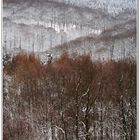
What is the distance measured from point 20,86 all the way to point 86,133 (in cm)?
38

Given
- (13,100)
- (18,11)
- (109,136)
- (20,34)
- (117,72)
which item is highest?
(18,11)

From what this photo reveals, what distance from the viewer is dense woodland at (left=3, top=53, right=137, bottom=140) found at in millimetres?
1510

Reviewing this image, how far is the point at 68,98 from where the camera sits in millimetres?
1527

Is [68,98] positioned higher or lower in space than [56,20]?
lower

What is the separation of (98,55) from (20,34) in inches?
14.8

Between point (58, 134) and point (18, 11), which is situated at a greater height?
point (18, 11)

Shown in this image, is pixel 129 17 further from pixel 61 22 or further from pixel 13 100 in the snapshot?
pixel 13 100

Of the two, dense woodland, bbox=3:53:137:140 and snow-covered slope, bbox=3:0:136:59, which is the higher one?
snow-covered slope, bbox=3:0:136:59

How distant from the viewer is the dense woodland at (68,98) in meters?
1.51

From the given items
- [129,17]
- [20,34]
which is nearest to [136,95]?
[129,17]

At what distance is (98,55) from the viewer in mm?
1537

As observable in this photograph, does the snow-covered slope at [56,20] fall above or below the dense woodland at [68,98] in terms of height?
above

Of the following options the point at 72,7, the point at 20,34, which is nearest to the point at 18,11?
the point at 20,34

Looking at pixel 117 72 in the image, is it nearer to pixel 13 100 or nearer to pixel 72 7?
pixel 72 7
